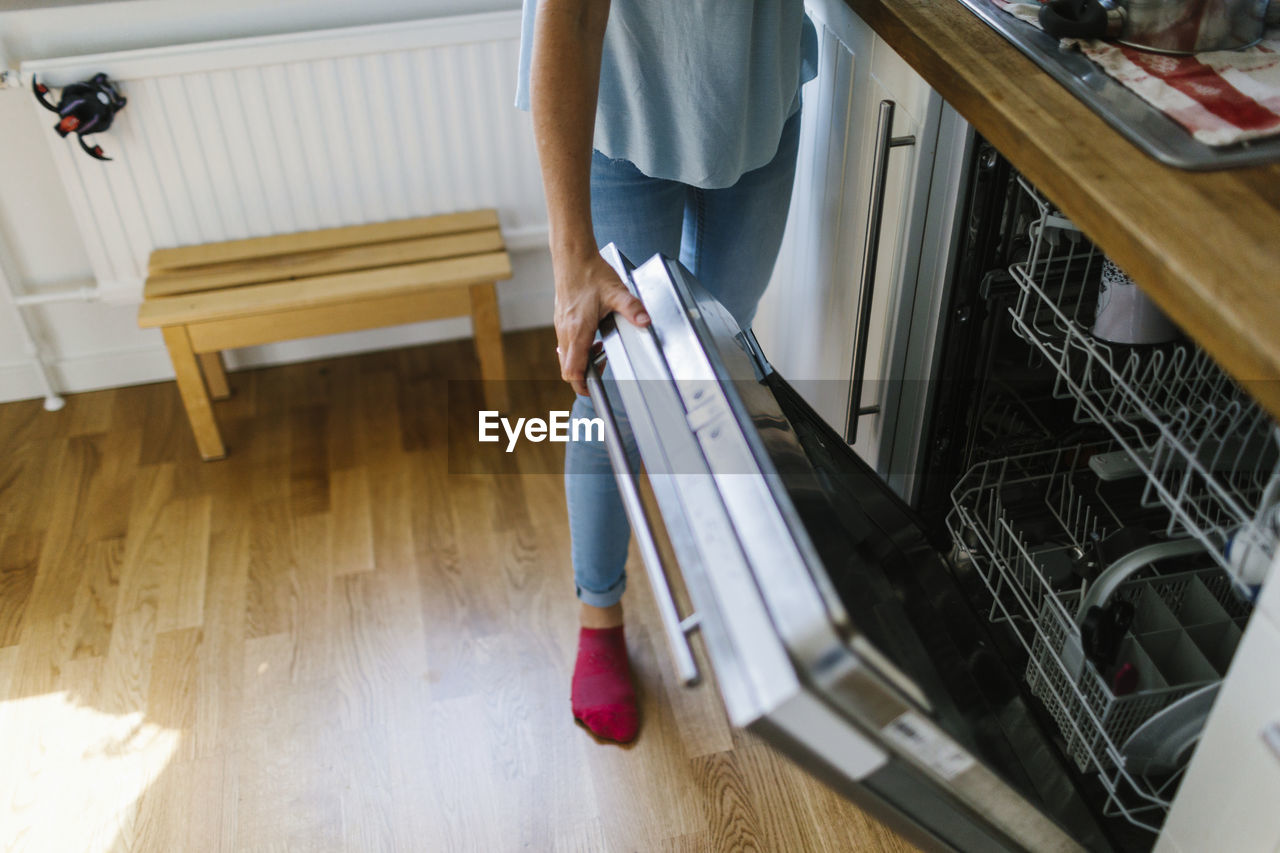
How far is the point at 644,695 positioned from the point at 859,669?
99cm

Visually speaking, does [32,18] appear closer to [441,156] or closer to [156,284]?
[156,284]

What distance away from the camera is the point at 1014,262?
113 centimetres

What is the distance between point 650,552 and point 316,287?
1.30 meters

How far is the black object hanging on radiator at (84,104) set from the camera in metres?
1.73

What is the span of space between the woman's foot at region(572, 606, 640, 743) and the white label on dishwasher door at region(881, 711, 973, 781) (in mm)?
836

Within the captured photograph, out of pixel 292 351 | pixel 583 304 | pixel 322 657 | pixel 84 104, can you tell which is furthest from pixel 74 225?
pixel 583 304

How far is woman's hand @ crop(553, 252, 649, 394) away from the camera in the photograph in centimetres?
91

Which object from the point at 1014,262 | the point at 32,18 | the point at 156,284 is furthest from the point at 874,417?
the point at 32,18

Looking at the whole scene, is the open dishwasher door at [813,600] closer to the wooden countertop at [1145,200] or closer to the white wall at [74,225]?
the wooden countertop at [1145,200]

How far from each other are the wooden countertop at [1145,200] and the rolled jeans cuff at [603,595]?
784 millimetres

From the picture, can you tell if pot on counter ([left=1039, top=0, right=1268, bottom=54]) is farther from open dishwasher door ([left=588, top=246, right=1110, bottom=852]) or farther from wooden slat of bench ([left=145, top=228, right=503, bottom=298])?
wooden slat of bench ([left=145, top=228, right=503, bottom=298])

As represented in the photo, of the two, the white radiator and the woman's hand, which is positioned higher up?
the woman's hand

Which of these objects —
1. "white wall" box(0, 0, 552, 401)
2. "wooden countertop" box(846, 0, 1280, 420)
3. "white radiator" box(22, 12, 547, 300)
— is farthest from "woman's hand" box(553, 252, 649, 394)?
"white wall" box(0, 0, 552, 401)

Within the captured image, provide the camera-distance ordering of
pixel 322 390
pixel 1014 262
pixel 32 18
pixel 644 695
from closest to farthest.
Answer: pixel 1014 262 → pixel 644 695 → pixel 32 18 → pixel 322 390
